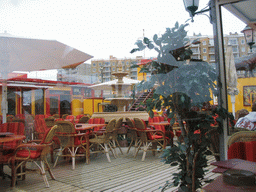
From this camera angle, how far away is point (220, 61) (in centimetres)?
230

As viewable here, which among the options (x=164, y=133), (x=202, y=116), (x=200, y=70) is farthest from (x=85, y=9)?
(x=164, y=133)

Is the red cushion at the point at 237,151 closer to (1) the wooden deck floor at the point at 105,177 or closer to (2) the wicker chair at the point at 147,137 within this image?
(1) the wooden deck floor at the point at 105,177

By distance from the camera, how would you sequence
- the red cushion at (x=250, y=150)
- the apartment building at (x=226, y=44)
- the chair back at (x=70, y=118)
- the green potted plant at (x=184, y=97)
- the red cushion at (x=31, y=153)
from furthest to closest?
the chair back at (x=70, y=118) < the red cushion at (x=31, y=153) < the apartment building at (x=226, y=44) < the green potted plant at (x=184, y=97) < the red cushion at (x=250, y=150)

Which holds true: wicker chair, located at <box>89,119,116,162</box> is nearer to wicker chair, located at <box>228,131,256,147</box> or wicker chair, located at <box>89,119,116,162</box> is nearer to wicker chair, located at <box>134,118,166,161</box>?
wicker chair, located at <box>134,118,166,161</box>

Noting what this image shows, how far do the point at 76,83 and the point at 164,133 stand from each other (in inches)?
89.3

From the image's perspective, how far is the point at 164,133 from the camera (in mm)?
4629

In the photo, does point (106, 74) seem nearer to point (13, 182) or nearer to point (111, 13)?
point (111, 13)

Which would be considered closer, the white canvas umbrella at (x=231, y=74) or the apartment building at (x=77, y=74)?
the white canvas umbrella at (x=231, y=74)

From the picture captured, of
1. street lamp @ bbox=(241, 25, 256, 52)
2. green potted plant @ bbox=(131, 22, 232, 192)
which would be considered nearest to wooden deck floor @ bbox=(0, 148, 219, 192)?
green potted plant @ bbox=(131, 22, 232, 192)

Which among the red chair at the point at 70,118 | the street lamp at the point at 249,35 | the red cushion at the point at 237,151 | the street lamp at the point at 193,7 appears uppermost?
the street lamp at the point at 193,7

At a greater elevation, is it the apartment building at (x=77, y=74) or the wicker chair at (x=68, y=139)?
the apartment building at (x=77, y=74)

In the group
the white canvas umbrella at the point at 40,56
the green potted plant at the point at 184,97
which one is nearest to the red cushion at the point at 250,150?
the green potted plant at the point at 184,97

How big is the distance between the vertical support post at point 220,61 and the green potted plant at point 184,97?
0.93ft

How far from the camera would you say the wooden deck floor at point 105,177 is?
2.77 meters
